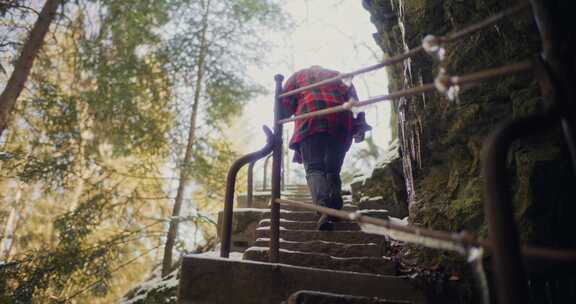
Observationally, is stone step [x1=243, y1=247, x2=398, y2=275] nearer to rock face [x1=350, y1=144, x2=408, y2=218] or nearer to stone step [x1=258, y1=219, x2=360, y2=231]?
stone step [x1=258, y1=219, x2=360, y2=231]

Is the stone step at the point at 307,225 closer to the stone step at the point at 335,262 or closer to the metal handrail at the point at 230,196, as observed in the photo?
the stone step at the point at 335,262

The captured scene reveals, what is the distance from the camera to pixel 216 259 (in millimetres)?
2312

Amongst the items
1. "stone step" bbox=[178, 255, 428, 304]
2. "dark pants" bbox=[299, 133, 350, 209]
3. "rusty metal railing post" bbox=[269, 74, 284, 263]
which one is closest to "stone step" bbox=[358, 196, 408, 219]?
"dark pants" bbox=[299, 133, 350, 209]

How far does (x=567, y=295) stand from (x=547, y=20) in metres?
2.32

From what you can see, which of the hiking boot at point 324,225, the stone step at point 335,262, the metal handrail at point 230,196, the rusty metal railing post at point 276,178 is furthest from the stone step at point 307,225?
the rusty metal railing post at point 276,178

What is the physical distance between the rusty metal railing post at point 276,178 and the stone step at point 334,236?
925 millimetres

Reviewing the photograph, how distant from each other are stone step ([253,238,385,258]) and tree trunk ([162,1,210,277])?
10.3ft

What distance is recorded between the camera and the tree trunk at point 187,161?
6.68 m

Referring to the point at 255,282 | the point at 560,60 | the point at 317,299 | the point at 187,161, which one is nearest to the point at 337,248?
the point at 255,282

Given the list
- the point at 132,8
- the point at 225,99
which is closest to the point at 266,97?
the point at 225,99

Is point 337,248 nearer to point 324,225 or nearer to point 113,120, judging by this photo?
point 324,225

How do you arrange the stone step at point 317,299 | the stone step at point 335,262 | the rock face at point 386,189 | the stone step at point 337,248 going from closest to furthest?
the stone step at point 317,299
the stone step at point 335,262
the stone step at point 337,248
the rock face at point 386,189

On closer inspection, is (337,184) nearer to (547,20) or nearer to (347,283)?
(347,283)

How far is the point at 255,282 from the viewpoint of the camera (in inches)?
89.0
